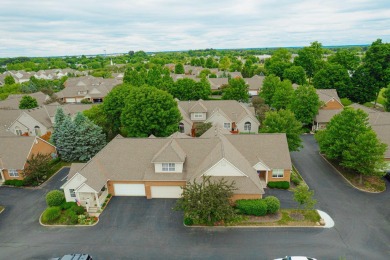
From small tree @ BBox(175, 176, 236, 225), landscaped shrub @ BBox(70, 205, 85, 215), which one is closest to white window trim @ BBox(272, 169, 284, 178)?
small tree @ BBox(175, 176, 236, 225)

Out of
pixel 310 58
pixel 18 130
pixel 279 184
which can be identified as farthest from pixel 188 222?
pixel 310 58

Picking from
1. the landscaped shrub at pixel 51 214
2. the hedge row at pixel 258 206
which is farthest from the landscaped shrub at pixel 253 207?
the landscaped shrub at pixel 51 214

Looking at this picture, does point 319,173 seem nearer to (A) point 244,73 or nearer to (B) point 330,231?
(B) point 330,231

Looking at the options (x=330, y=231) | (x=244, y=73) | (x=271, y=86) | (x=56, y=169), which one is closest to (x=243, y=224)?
(x=330, y=231)

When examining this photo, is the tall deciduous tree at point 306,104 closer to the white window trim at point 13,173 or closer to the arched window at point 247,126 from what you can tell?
the arched window at point 247,126

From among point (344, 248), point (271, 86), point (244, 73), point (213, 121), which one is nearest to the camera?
point (344, 248)

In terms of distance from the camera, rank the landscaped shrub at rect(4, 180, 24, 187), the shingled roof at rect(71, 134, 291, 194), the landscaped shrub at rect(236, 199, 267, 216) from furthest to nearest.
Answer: the landscaped shrub at rect(4, 180, 24, 187) → the shingled roof at rect(71, 134, 291, 194) → the landscaped shrub at rect(236, 199, 267, 216)

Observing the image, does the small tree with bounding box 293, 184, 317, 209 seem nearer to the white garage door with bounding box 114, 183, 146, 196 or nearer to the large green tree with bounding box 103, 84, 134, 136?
the white garage door with bounding box 114, 183, 146, 196
